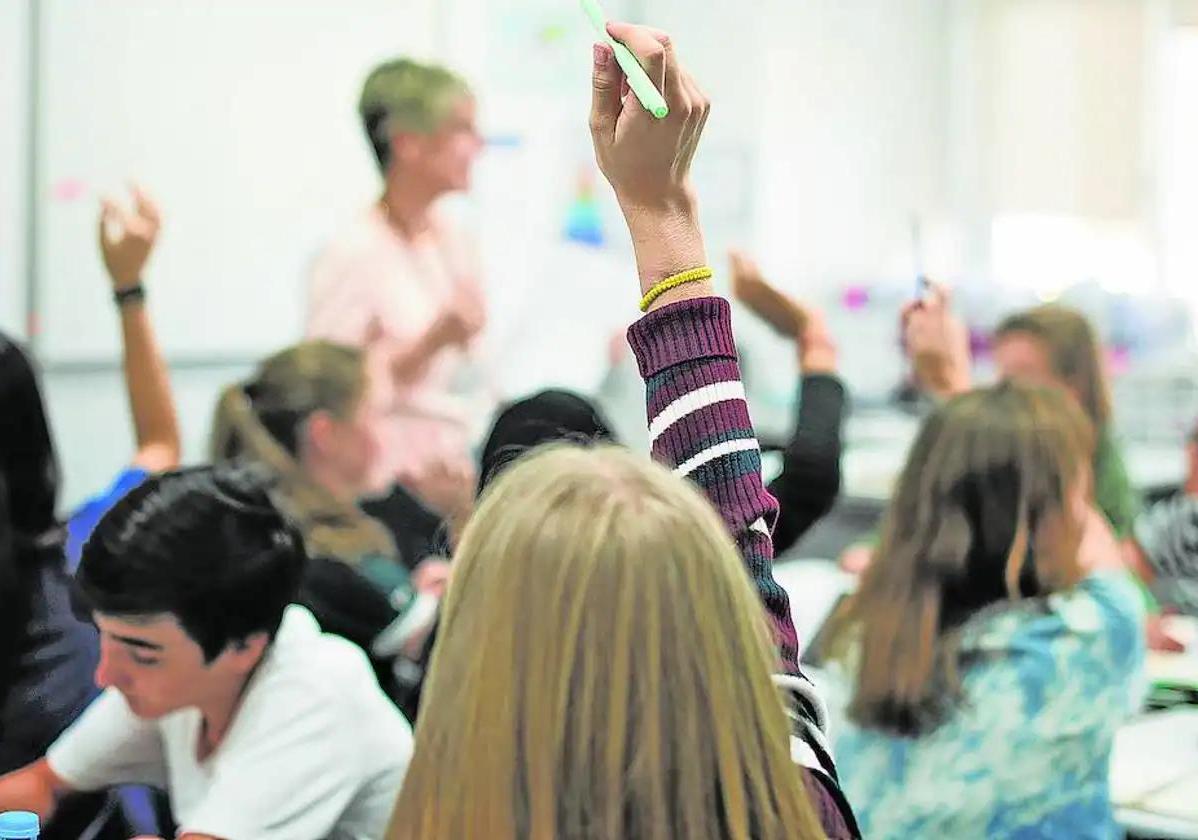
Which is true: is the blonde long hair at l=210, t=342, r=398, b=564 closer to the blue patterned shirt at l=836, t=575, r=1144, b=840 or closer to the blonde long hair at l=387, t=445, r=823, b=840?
the blue patterned shirt at l=836, t=575, r=1144, b=840

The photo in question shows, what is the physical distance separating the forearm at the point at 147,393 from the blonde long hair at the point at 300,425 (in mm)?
76

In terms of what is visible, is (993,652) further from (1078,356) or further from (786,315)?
(1078,356)

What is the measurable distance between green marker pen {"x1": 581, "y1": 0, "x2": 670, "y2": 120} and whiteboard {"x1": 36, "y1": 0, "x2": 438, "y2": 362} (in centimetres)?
291

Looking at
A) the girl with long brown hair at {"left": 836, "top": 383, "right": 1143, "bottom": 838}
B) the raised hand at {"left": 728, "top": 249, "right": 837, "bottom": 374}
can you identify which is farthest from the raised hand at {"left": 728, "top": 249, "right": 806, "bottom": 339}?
the girl with long brown hair at {"left": 836, "top": 383, "right": 1143, "bottom": 838}

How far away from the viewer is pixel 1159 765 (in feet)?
7.53

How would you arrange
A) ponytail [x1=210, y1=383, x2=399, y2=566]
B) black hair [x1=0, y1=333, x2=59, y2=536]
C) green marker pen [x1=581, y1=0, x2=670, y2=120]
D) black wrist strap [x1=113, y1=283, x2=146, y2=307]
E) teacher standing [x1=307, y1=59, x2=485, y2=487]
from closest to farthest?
1. green marker pen [x1=581, y1=0, x2=670, y2=120]
2. black hair [x1=0, y1=333, x2=59, y2=536]
3. ponytail [x1=210, y1=383, x2=399, y2=566]
4. black wrist strap [x1=113, y1=283, x2=146, y2=307]
5. teacher standing [x1=307, y1=59, x2=485, y2=487]

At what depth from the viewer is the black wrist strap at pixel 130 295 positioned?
2467mm

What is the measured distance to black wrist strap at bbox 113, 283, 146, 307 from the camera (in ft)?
8.09

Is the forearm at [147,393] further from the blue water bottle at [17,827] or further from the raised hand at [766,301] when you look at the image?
the blue water bottle at [17,827]

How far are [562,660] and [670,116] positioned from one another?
385 millimetres

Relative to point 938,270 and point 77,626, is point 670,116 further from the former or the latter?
point 938,270

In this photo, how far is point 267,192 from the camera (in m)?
4.20

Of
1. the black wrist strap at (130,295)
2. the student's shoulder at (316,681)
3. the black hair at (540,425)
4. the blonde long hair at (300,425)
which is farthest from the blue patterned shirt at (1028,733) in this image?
the black wrist strap at (130,295)

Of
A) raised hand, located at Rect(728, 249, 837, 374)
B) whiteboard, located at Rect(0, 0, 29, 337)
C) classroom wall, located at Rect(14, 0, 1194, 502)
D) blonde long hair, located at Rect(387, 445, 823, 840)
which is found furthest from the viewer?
classroom wall, located at Rect(14, 0, 1194, 502)
